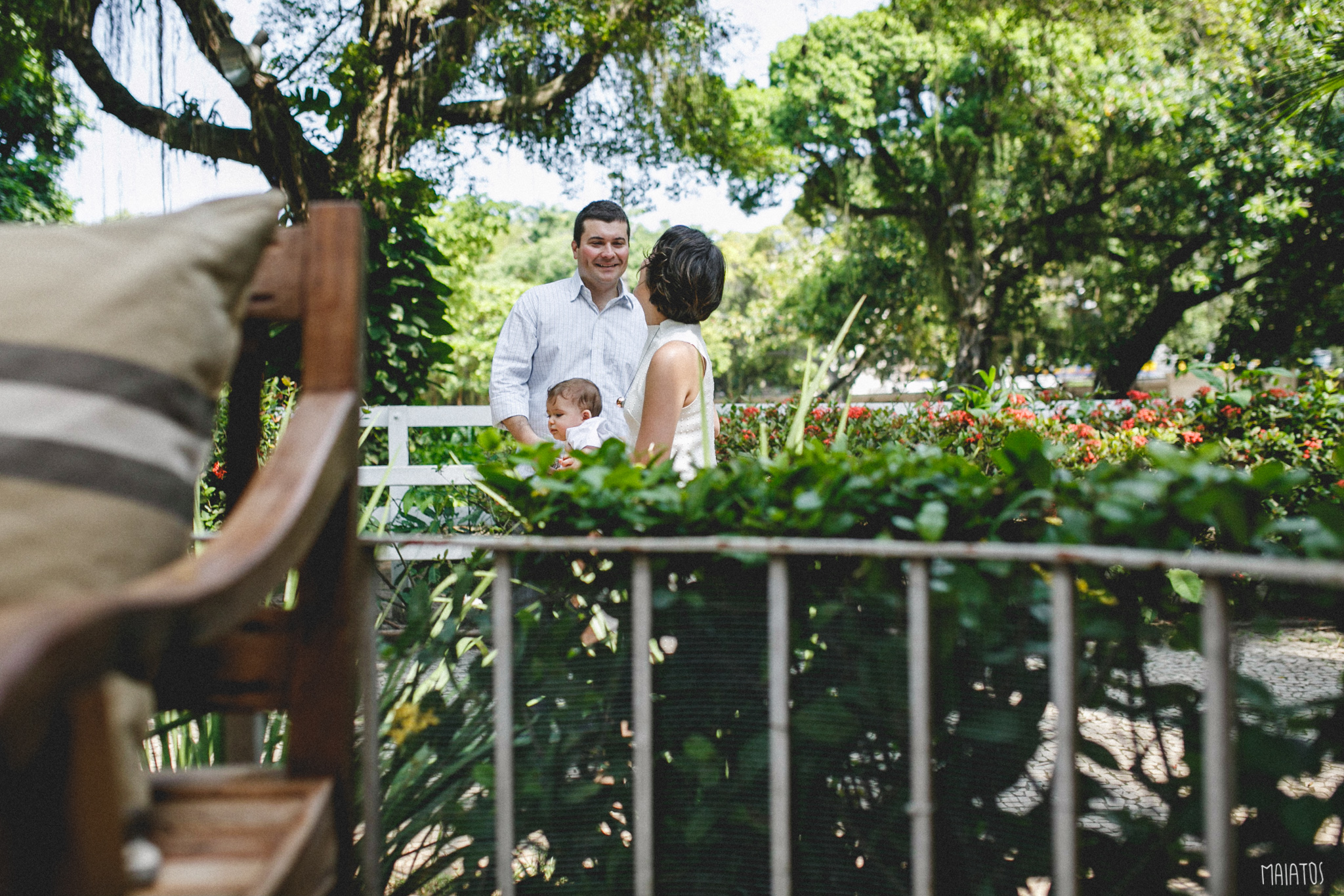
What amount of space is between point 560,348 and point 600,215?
0.54 meters

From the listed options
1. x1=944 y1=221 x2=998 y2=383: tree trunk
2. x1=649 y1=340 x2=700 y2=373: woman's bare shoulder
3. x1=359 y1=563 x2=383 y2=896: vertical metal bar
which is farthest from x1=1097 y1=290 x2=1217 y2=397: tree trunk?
x1=359 y1=563 x2=383 y2=896: vertical metal bar

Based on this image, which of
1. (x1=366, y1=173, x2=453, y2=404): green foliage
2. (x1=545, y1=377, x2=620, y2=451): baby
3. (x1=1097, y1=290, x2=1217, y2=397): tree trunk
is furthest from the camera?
(x1=1097, y1=290, x2=1217, y2=397): tree trunk

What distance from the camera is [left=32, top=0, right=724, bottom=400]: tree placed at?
23.8 ft

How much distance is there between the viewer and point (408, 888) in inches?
57.5

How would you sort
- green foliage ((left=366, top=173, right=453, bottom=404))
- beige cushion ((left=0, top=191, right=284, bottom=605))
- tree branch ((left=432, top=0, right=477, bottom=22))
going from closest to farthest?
beige cushion ((left=0, top=191, right=284, bottom=605)) → green foliage ((left=366, top=173, right=453, bottom=404)) → tree branch ((left=432, top=0, right=477, bottom=22))

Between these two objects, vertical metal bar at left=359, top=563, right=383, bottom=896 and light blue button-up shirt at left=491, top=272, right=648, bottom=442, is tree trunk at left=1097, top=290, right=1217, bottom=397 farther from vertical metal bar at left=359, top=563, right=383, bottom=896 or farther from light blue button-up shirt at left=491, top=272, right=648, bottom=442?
vertical metal bar at left=359, top=563, right=383, bottom=896

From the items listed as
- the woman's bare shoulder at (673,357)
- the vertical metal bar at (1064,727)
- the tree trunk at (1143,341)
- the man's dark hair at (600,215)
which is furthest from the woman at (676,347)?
the tree trunk at (1143,341)

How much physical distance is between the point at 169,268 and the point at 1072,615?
1163 mm

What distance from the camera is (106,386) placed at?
0.92 m

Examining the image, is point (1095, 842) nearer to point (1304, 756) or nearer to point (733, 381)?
point (1304, 756)

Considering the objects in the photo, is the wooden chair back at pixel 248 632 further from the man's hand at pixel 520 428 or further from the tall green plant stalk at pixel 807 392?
the man's hand at pixel 520 428

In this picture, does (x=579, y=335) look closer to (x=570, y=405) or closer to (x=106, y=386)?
(x=570, y=405)

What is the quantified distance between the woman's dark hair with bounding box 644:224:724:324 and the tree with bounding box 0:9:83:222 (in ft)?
23.7

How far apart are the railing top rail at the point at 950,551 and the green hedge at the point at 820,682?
1.8 inches
